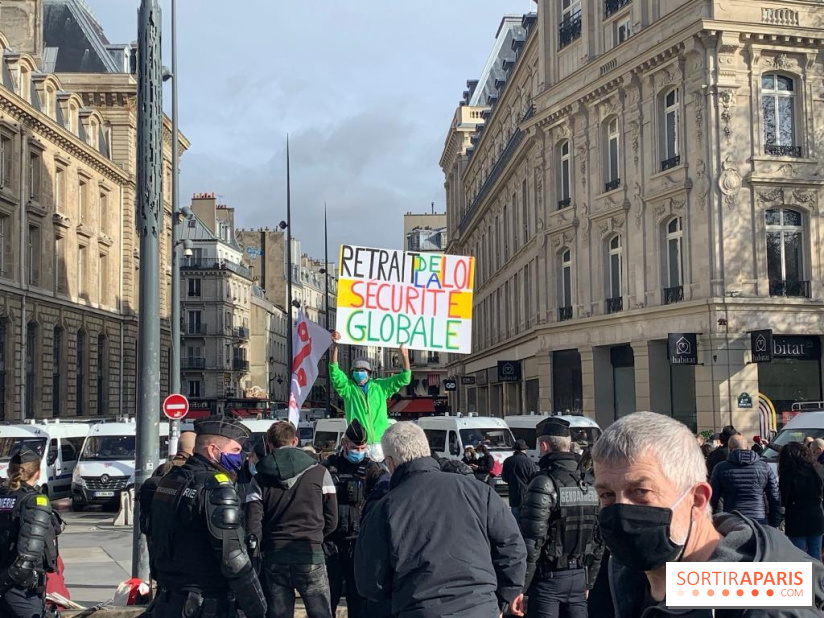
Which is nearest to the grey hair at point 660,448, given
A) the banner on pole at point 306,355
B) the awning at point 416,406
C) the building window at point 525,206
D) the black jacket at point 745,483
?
the black jacket at point 745,483

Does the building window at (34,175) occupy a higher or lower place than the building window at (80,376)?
higher

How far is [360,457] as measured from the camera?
780cm

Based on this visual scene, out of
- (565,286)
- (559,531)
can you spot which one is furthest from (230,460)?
(565,286)

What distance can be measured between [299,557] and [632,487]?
14.4 ft

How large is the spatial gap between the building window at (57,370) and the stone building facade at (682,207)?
79.3ft

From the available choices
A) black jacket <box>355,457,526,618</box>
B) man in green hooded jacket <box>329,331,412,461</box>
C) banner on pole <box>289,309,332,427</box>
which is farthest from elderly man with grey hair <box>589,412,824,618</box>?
banner on pole <box>289,309,332,427</box>

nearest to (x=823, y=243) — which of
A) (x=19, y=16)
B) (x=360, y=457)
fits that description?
(x=360, y=457)

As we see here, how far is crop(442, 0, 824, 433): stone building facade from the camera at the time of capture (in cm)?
2861

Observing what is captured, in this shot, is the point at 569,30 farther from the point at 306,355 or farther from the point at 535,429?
the point at 306,355

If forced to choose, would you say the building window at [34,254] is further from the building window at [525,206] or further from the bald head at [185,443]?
the bald head at [185,443]

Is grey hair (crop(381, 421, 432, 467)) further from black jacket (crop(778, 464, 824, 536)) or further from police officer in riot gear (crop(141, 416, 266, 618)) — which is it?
black jacket (crop(778, 464, 824, 536))

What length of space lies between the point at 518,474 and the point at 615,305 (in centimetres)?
2160

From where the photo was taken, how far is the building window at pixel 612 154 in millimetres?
32938

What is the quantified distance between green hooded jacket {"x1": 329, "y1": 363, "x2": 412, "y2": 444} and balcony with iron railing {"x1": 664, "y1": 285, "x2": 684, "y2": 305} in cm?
2210
